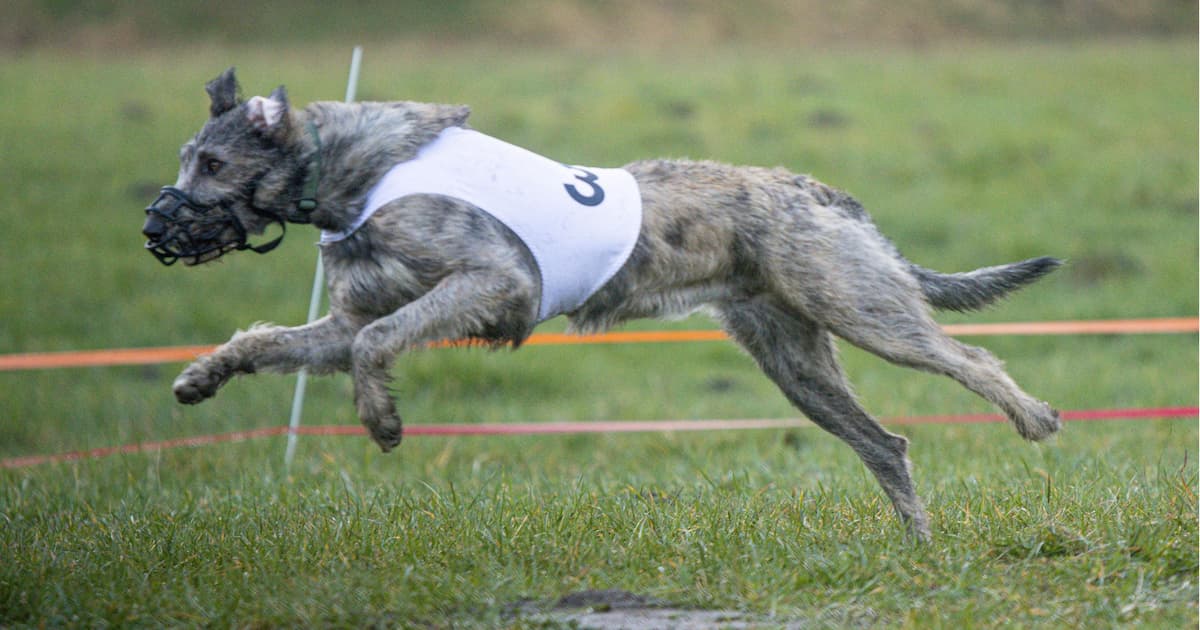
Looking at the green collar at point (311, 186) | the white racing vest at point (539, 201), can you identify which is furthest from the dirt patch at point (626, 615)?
the green collar at point (311, 186)

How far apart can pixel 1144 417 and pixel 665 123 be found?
10.2 meters

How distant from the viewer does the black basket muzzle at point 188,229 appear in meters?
5.30

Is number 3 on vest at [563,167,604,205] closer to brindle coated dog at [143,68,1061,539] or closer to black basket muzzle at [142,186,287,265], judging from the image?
brindle coated dog at [143,68,1061,539]

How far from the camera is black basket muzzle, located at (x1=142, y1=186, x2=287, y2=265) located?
530 centimetres

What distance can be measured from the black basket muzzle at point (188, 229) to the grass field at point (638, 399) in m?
1.12

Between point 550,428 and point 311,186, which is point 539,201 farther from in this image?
point 550,428

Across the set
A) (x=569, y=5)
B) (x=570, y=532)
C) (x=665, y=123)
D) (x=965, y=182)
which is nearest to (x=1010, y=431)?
(x=570, y=532)

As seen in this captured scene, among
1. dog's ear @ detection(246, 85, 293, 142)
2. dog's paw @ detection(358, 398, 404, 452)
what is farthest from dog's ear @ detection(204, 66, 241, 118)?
dog's paw @ detection(358, 398, 404, 452)

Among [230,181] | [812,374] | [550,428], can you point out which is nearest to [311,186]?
[230,181]

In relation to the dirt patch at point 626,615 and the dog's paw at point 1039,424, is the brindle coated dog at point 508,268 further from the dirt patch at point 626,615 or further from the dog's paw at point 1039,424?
the dirt patch at point 626,615

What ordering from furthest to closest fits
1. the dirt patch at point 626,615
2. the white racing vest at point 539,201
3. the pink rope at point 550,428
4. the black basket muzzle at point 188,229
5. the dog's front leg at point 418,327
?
1. the pink rope at point 550,428
2. the white racing vest at point 539,201
3. the black basket muzzle at point 188,229
4. the dog's front leg at point 418,327
5. the dirt patch at point 626,615

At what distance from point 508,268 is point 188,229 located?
1220 mm

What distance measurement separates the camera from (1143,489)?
5.77 meters

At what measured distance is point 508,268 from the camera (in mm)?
5395
